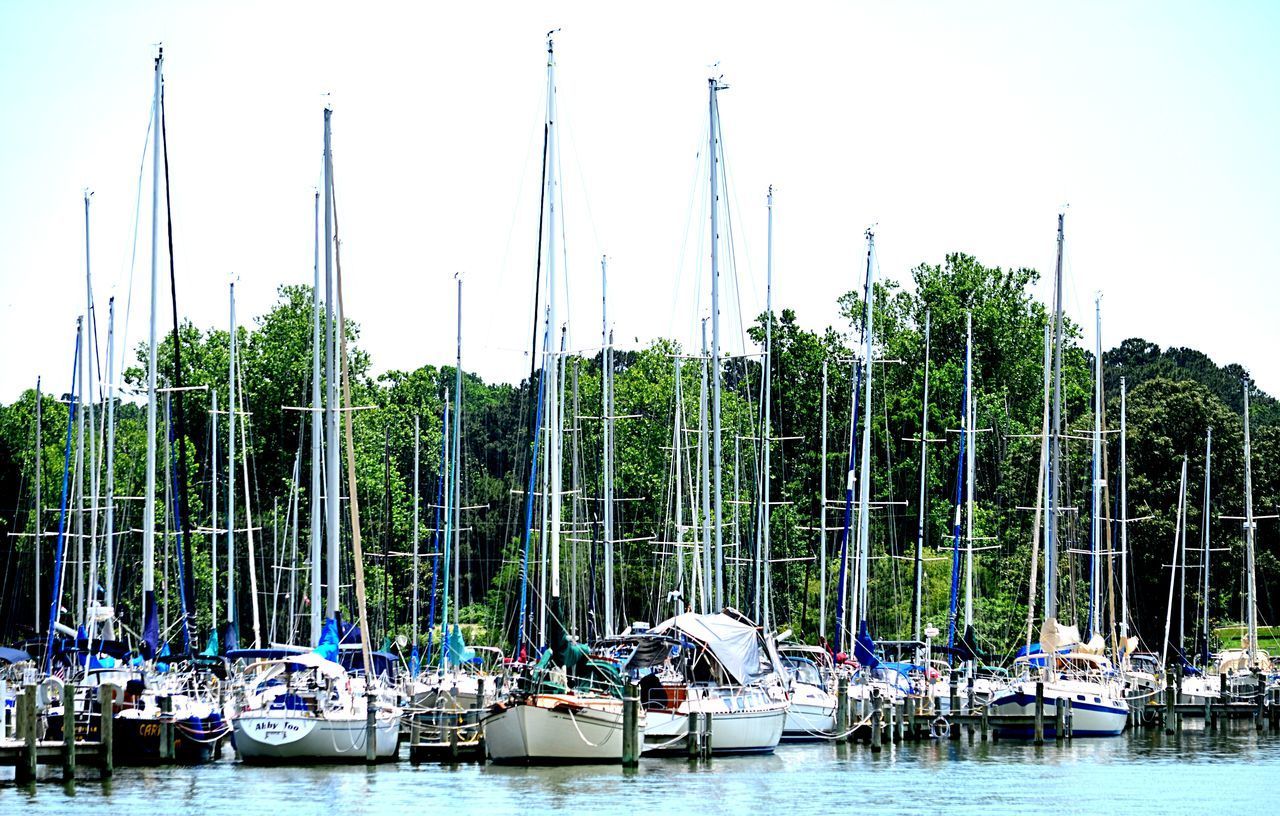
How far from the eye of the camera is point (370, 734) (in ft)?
137

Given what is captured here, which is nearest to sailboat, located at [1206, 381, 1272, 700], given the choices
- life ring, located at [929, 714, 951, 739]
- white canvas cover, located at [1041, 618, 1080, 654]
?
white canvas cover, located at [1041, 618, 1080, 654]

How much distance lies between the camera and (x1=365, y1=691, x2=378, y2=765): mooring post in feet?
137

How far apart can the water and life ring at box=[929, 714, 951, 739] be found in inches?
169

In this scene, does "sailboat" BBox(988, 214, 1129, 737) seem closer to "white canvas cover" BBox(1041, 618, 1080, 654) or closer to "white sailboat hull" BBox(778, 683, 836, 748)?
"white canvas cover" BBox(1041, 618, 1080, 654)

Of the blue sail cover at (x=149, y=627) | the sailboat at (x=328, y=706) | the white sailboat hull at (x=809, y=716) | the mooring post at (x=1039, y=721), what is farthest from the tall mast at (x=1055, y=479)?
the blue sail cover at (x=149, y=627)

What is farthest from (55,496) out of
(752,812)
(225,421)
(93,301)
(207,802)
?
(752,812)

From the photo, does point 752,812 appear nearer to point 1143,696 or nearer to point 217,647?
point 217,647

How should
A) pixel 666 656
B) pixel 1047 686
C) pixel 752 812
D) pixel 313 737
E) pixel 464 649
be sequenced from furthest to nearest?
pixel 464 649 < pixel 1047 686 < pixel 666 656 < pixel 313 737 < pixel 752 812

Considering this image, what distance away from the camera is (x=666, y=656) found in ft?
148

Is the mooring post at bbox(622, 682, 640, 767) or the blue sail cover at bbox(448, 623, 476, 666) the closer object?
the mooring post at bbox(622, 682, 640, 767)

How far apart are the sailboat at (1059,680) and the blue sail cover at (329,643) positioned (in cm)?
1942

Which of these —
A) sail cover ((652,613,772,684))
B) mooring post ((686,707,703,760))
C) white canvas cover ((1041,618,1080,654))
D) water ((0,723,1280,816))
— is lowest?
water ((0,723,1280,816))

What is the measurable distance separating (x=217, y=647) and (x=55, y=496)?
91.3 feet

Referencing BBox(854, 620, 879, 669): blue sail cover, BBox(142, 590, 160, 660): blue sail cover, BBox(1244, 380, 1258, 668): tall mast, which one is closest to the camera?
BBox(142, 590, 160, 660): blue sail cover
